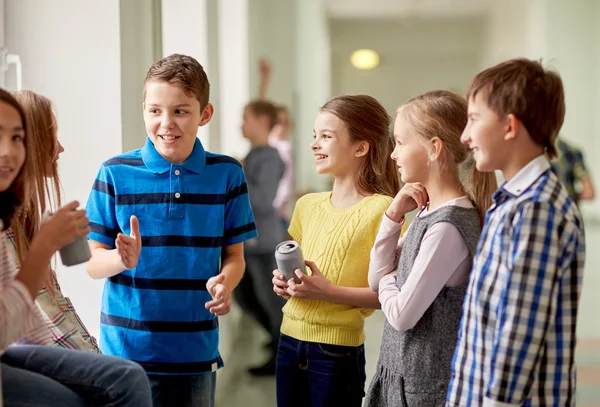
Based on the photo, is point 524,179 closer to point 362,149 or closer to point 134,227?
point 362,149

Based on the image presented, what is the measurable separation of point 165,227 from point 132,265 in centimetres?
15

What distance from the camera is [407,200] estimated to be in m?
1.57

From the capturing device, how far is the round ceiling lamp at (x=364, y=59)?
2645 mm

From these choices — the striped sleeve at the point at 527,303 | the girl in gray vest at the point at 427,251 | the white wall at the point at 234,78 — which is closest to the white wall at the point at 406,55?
the white wall at the point at 234,78

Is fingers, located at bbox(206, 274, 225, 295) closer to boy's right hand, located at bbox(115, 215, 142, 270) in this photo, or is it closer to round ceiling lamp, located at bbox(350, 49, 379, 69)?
boy's right hand, located at bbox(115, 215, 142, 270)

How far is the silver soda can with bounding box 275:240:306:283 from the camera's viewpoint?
158 cm

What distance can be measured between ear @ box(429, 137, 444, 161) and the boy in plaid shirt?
0.20 metres

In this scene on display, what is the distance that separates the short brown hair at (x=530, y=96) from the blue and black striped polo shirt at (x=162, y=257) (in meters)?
0.71

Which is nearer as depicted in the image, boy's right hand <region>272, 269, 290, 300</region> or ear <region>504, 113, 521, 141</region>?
ear <region>504, 113, 521, 141</region>

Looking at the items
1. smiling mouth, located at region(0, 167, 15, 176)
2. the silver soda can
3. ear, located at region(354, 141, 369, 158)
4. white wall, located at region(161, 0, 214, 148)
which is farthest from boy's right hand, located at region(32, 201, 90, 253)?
white wall, located at region(161, 0, 214, 148)

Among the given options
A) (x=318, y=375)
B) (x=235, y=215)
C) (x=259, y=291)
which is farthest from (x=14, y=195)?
(x=259, y=291)

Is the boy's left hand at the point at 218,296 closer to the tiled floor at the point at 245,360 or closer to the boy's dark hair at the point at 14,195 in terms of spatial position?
the boy's dark hair at the point at 14,195

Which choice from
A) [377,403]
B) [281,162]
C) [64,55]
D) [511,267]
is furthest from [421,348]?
[64,55]

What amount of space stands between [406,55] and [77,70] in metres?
1.17
